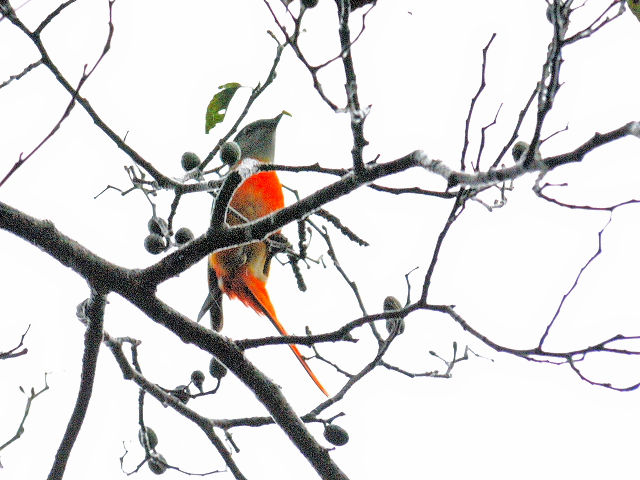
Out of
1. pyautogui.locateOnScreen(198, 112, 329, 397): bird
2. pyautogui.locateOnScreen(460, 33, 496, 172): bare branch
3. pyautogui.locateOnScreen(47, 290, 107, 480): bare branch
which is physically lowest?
pyautogui.locateOnScreen(47, 290, 107, 480): bare branch

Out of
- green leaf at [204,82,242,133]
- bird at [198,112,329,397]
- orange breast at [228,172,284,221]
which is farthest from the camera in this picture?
orange breast at [228,172,284,221]

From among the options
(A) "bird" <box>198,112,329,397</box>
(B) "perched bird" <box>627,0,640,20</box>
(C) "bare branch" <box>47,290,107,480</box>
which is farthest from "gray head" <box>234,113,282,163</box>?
(B) "perched bird" <box>627,0,640,20</box>

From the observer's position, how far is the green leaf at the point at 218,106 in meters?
3.12

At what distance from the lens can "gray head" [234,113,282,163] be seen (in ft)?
17.0

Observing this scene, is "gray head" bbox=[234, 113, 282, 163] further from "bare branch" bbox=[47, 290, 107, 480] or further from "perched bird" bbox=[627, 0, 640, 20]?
"perched bird" bbox=[627, 0, 640, 20]

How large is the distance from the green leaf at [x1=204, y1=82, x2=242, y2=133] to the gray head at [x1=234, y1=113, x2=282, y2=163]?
1.99 meters

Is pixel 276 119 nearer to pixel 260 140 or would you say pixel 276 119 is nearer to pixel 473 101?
pixel 260 140

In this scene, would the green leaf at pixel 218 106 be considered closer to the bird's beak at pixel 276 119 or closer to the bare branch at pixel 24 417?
the bare branch at pixel 24 417

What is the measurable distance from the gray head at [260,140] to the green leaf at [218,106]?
199 centimetres

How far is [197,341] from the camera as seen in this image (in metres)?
2.34

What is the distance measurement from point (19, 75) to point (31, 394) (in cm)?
124

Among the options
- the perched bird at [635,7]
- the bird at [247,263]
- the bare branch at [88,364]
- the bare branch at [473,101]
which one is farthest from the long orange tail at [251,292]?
the perched bird at [635,7]

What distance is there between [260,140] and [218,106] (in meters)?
2.07

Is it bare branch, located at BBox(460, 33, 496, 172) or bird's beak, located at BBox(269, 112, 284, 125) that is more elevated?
bird's beak, located at BBox(269, 112, 284, 125)
